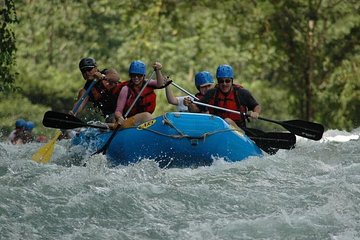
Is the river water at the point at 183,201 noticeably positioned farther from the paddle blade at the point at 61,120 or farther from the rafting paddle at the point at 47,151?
the rafting paddle at the point at 47,151

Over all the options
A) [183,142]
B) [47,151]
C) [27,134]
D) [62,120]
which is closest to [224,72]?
[183,142]

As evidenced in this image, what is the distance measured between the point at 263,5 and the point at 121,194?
50.5 feet

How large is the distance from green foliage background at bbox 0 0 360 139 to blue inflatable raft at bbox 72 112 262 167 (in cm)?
1199

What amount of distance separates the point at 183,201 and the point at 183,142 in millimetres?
1949

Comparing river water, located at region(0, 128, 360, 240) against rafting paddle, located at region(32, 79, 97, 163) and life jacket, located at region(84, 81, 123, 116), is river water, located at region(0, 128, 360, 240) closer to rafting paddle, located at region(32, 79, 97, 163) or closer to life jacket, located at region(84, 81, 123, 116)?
rafting paddle, located at region(32, 79, 97, 163)

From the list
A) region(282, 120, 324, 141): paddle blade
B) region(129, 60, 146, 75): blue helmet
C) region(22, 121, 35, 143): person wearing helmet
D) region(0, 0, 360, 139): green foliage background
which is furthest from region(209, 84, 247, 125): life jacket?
region(0, 0, 360, 139): green foliage background

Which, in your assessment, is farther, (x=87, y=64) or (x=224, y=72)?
(x=87, y=64)

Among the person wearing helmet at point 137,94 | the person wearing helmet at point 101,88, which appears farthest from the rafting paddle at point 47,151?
the person wearing helmet at point 137,94

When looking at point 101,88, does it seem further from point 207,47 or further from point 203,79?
point 207,47

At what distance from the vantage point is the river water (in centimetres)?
877

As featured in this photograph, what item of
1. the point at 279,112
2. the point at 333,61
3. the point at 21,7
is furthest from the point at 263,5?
the point at 21,7

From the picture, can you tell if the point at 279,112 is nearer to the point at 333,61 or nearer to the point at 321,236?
the point at 333,61

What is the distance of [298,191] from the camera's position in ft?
32.9

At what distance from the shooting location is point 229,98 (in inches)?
510
